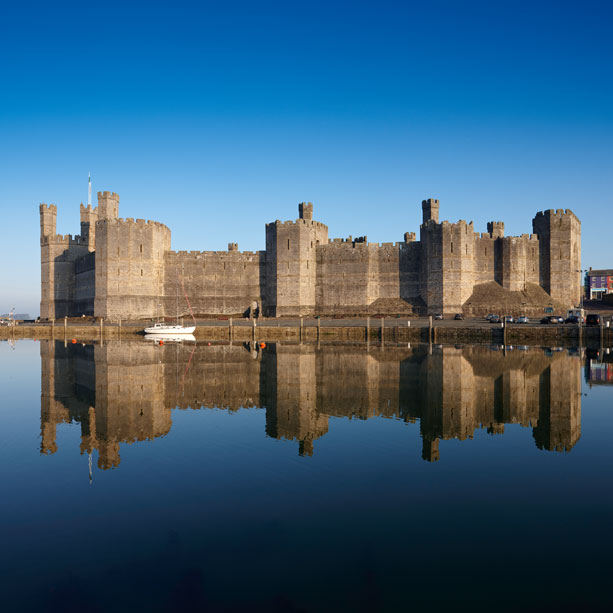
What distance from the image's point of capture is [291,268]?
53250 millimetres

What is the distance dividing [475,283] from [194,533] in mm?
48483

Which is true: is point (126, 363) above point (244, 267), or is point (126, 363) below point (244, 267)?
below

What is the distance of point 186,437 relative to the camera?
44.0ft

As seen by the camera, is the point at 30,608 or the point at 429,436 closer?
the point at 30,608

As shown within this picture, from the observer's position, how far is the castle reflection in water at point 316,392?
1395cm

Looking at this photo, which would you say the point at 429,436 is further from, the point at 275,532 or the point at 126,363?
→ the point at 126,363

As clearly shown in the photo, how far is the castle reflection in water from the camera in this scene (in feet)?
45.8

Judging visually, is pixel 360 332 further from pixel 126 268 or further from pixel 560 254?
pixel 126 268

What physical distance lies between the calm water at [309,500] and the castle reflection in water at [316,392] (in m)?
0.14

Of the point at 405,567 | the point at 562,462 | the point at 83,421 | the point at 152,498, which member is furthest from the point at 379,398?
the point at 405,567

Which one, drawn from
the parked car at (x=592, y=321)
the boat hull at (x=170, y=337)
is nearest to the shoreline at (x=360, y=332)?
the boat hull at (x=170, y=337)

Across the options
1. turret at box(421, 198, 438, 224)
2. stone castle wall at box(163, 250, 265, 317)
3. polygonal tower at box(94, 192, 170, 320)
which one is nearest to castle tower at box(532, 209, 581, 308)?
turret at box(421, 198, 438, 224)

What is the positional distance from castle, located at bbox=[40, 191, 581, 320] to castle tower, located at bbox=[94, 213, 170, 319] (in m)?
0.10

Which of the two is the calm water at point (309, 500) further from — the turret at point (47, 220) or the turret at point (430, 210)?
the turret at point (47, 220)
